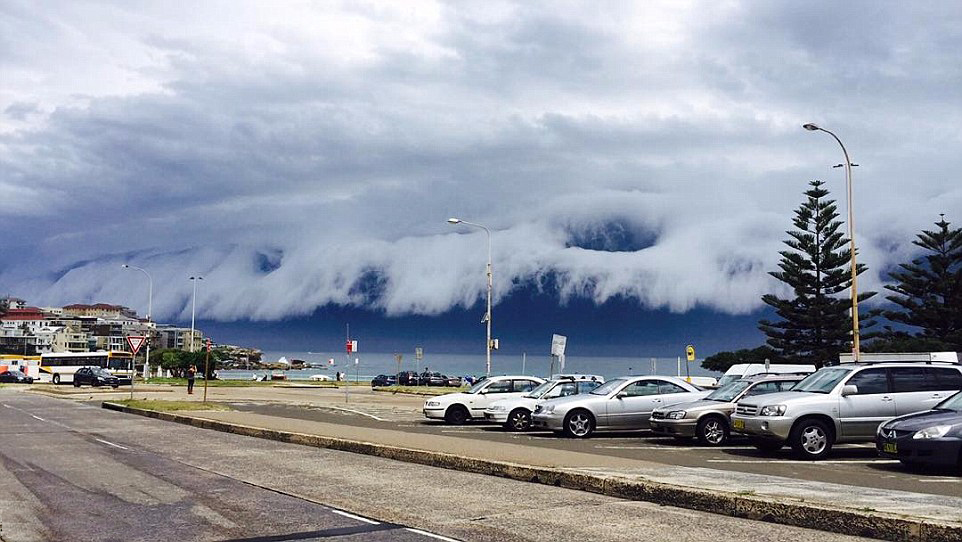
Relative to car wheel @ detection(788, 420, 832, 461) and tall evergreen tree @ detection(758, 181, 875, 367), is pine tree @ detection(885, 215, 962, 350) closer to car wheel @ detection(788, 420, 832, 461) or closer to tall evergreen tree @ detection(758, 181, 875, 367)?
tall evergreen tree @ detection(758, 181, 875, 367)

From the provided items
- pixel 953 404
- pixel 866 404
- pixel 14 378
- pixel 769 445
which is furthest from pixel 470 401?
pixel 14 378

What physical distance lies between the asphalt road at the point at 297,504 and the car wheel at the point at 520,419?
7.46 meters

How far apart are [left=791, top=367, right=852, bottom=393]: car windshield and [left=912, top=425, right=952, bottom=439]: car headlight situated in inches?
112

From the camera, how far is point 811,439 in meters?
15.3

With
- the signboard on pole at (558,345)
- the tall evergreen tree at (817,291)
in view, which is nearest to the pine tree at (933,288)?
the tall evergreen tree at (817,291)

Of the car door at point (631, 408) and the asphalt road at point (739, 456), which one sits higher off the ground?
the car door at point (631, 408)

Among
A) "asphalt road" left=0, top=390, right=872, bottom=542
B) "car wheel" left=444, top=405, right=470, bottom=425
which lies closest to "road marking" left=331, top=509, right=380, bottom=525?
"asphalt road" left=0, top=390, right=872, bottom=542

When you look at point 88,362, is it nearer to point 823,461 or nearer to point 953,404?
point 823,461

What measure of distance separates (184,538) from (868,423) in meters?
12.1

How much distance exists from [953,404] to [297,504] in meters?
10.6

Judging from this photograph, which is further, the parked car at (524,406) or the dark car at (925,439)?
the parked car at (524,406)

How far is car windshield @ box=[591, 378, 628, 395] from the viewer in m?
20.7

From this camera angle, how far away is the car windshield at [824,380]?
1605 cm

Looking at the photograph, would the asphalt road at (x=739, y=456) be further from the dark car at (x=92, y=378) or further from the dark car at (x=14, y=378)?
the dark car at (x=14, y=378)
